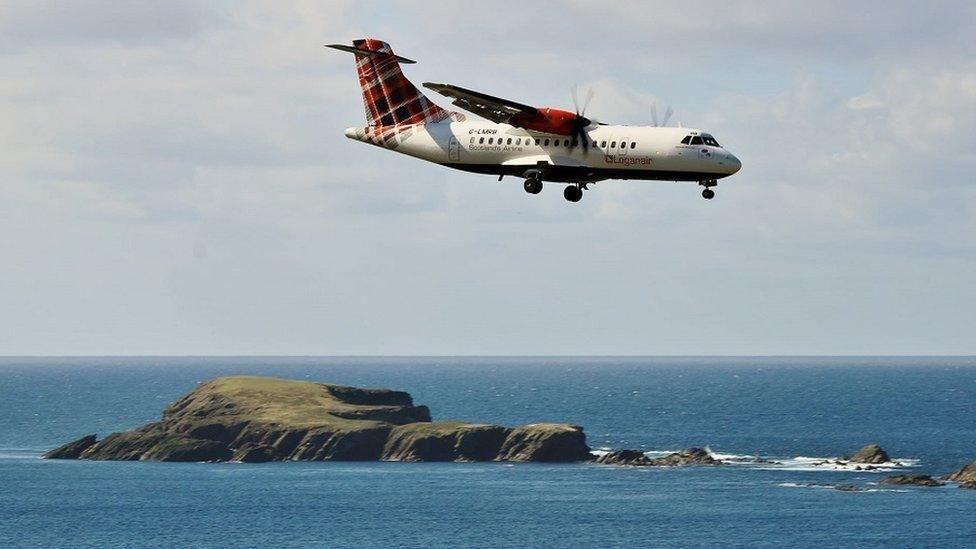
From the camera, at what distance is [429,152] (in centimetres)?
7444

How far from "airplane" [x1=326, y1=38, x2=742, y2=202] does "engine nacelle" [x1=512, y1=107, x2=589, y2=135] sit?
5cm

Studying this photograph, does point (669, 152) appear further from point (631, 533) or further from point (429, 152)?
point (631, 533)

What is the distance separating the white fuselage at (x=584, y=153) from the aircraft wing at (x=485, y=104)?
1046mm

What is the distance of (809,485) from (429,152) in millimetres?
123839

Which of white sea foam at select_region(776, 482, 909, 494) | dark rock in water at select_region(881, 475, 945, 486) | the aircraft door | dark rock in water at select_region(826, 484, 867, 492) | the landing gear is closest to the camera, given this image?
the landing gear

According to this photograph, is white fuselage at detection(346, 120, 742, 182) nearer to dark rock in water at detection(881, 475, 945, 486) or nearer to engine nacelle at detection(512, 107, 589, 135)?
engine nacelle at detection(512, 107, 589, 135)

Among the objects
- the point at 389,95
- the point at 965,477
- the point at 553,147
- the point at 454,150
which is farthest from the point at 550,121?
the point at 965,477

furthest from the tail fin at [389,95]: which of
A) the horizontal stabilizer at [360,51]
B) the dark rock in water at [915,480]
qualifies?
the dark rock in water at [915,480]

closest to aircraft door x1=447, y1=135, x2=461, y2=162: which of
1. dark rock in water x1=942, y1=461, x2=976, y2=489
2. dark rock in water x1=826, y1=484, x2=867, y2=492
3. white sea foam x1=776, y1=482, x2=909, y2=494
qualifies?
white sea foam x1=776, y1=482, x2=909, y2=494

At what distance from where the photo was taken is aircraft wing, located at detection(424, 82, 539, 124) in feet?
220

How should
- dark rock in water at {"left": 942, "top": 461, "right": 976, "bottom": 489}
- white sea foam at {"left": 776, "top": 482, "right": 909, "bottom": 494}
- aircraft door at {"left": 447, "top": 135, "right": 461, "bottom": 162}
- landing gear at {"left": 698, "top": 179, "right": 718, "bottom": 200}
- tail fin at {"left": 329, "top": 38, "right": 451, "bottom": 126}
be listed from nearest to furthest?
landing gear at {"left": 698, "top": 179, "right": 718, "bottom": 200}, aircraft door at {"left": 447, "top": 135, "right": 461, "bottom": 162}, tail fin at {"left": 329, "top": 38, "right": 451, "bottom": 126}, white sea foam at {"left": 776, "top": 482, "right": 909, "bottom": 494}, dark rock in water at {"left": 942, "top": 461, "right": 976, "bottom": 489}

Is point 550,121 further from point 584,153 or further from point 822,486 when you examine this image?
point 822,486

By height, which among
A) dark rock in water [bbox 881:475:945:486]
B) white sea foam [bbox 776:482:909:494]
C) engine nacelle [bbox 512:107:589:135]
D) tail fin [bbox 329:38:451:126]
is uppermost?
tail fin [bbox 329:38:451:126]

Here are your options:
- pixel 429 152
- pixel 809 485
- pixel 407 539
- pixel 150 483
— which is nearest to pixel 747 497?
pixel 809 485
